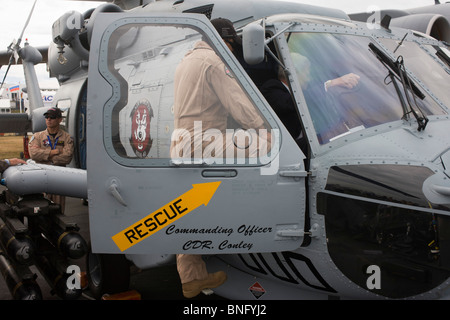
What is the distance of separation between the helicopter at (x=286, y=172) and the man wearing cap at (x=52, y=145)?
2.93m

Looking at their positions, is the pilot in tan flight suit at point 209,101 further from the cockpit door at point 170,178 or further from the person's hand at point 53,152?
the person's hand at point 53,152

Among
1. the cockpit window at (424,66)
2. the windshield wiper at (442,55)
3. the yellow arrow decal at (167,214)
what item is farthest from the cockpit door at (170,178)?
the windshield wiper at (442,55)

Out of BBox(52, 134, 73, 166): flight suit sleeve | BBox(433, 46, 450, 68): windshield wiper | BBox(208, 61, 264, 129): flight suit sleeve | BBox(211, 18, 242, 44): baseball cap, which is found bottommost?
BBox(52, 134, 73, 166): flight suit sleeve

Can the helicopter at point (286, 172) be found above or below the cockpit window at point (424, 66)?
below

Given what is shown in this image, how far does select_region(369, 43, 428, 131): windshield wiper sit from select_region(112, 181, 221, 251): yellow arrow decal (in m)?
1.31

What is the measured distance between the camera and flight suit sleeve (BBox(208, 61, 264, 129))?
2.79 m

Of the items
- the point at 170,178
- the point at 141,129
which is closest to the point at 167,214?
the point at 170,178

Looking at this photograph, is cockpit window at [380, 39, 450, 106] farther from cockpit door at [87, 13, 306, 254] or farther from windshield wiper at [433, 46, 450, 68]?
cockpit door at [87, 13, 306, 254]

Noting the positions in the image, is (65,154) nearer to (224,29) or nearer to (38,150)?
(38,150)

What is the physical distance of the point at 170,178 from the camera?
8.80 feet

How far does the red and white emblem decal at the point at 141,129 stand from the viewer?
9.05ft

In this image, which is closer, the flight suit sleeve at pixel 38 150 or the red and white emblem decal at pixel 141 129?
the red and white emblem decal at pixel 141 129

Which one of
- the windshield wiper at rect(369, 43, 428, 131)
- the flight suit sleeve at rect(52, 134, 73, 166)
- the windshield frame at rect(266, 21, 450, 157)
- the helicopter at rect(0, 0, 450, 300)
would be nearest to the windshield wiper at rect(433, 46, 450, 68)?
the windshield frame at rect(266, 21, 450, 157)
